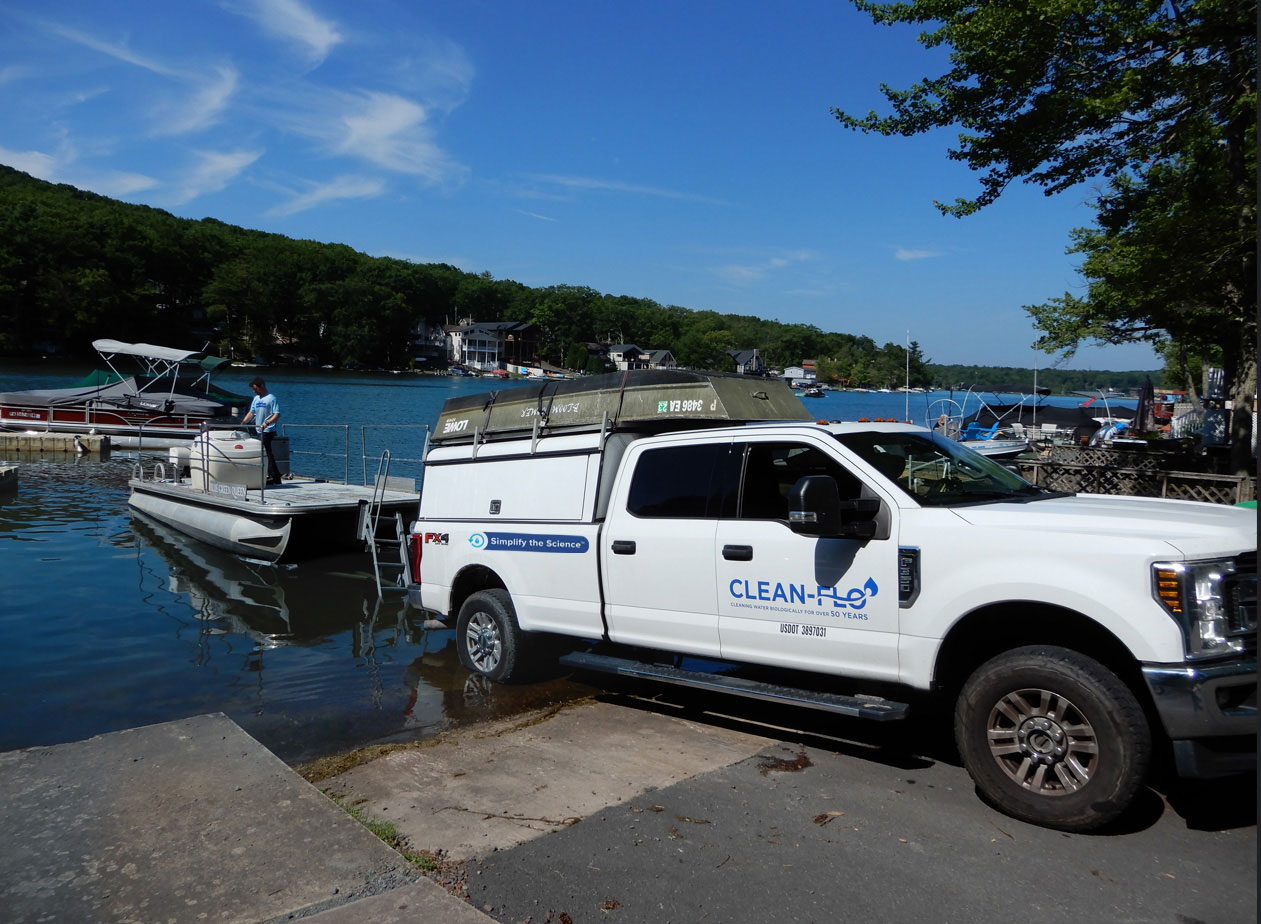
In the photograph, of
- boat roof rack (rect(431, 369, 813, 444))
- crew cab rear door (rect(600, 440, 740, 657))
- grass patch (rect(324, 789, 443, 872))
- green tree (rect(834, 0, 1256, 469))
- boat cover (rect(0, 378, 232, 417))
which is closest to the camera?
grass patch (rect(324, 789, 443, 872))

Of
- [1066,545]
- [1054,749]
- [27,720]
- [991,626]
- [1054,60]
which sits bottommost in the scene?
[27,720]

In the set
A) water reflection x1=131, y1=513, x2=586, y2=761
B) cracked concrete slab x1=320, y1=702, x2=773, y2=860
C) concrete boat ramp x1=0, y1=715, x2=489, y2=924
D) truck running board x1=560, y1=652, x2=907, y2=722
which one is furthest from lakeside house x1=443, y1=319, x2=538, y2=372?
concrete boat ramp x1=0, y1=715, x2=489, y2=924

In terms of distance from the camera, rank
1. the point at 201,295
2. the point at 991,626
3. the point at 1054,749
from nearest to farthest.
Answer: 1. the point at 1054,749
2. the point at 991,626
3. the point at 201,295

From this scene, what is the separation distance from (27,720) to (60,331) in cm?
11056

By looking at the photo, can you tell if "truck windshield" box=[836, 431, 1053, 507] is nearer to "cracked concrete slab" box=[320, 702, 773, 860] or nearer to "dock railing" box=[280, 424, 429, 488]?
"cracked concrete slab" box=[320, 702, 773, 860]

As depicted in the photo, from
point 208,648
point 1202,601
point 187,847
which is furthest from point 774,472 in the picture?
point 208,648

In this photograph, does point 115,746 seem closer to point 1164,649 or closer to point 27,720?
point 27,720

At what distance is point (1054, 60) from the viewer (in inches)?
585

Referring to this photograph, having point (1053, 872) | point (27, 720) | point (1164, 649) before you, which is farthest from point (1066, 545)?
point (27, 720)

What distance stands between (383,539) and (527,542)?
602 centimetres

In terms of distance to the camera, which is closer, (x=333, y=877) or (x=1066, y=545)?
(x=333, y=877)

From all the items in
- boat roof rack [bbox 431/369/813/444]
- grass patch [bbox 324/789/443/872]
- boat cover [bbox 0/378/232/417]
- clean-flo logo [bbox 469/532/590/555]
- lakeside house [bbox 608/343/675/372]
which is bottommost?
grass patch [bbox 324/789/443/872]

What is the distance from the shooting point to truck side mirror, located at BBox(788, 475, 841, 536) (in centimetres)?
527

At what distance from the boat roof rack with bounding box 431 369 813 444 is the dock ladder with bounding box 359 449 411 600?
2176 millimetres
